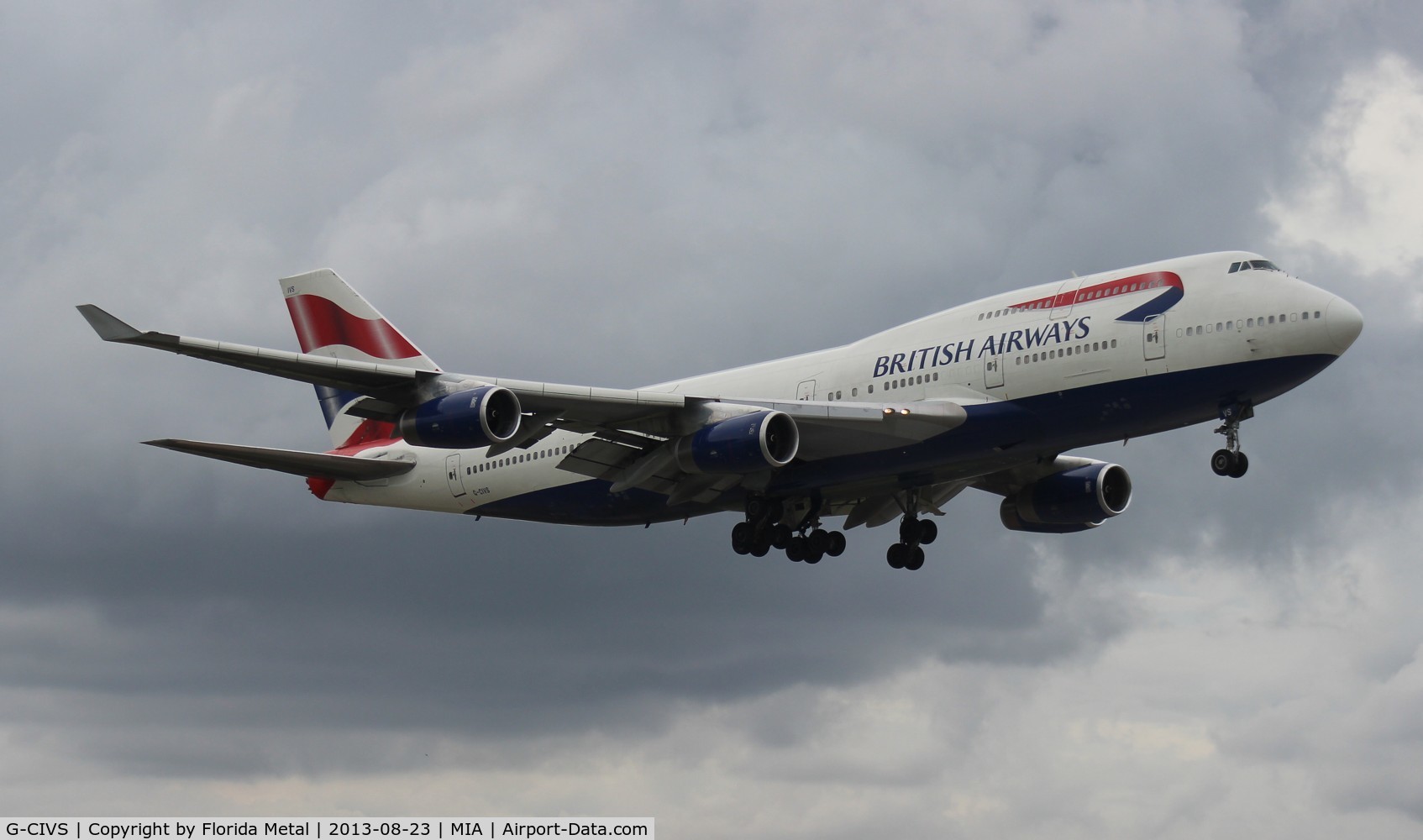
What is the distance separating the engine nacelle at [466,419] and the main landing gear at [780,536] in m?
10.5

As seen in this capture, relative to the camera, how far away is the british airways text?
4538 centimetres

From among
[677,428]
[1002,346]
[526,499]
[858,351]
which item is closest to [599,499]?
[526,499]

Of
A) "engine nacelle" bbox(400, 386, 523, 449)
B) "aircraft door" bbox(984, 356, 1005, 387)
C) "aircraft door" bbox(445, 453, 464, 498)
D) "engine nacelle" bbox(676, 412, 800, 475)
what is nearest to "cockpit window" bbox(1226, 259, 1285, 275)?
"aircraft door" bbox(984, 356, 1005, 387)

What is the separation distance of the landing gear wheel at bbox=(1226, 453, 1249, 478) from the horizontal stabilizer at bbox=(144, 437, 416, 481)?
27935mm

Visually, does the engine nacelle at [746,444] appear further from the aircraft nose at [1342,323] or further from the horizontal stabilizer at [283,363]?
the aircraft nose at [1342,323]

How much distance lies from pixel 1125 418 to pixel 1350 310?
20.6 feet

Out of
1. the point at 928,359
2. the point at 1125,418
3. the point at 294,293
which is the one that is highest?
the point at 294,293

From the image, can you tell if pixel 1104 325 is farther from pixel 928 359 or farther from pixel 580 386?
pixel 580 386

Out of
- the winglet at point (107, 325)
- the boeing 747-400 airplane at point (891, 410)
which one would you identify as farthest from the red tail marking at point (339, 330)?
the winglet at point (107, 325)

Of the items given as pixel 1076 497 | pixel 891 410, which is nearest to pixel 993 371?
pixel 891 410

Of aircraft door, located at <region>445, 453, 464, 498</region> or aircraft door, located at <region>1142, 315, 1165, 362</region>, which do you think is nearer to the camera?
aircraft door, located at <region>1142, 315, 1165, 362</region>

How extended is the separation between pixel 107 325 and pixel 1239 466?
28368 millimetres

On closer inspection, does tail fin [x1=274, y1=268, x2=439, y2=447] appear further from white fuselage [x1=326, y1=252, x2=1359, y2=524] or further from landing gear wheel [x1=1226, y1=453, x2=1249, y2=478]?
landing gear wheel [x1=1226, y1=453, x2=1249, y2=478]

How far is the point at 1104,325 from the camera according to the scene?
44875 mm
